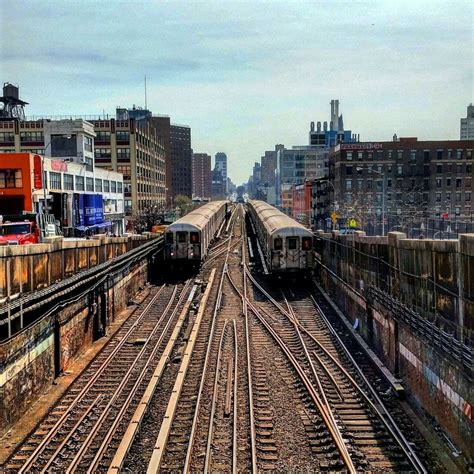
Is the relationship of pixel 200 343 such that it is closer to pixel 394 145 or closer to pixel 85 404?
pixel 85 404

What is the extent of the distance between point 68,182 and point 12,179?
12207 millimetres

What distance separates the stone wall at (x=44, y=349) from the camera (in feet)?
40.2

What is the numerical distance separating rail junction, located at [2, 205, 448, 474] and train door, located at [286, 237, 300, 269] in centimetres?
715

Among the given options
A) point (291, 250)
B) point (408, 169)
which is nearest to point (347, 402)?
point (291, 250)

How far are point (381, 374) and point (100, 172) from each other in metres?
55.7

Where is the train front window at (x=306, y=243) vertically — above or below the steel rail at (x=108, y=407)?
above

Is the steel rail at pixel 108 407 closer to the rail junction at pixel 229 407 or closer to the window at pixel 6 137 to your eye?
the rail junction at pixel 229 407

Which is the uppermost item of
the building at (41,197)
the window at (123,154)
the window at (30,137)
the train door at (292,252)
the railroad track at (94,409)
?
the window at (30,137)

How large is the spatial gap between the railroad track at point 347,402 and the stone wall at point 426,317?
3.15ft

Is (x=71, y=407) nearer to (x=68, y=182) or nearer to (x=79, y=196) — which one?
(x=79, y=196)

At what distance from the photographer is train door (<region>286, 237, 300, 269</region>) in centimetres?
2927

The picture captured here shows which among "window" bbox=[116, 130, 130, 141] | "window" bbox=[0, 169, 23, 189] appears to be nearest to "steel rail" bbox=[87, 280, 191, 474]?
"window" bbox=[0, 169, 23, 189]

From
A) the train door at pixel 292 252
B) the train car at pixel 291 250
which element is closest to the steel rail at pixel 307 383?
the train car at pixel 291 250

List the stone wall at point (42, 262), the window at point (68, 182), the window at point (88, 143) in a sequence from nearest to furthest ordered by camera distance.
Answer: the stone wall at point (42, 262) → the window at point (68, 182) → the window at point (88, 143)
